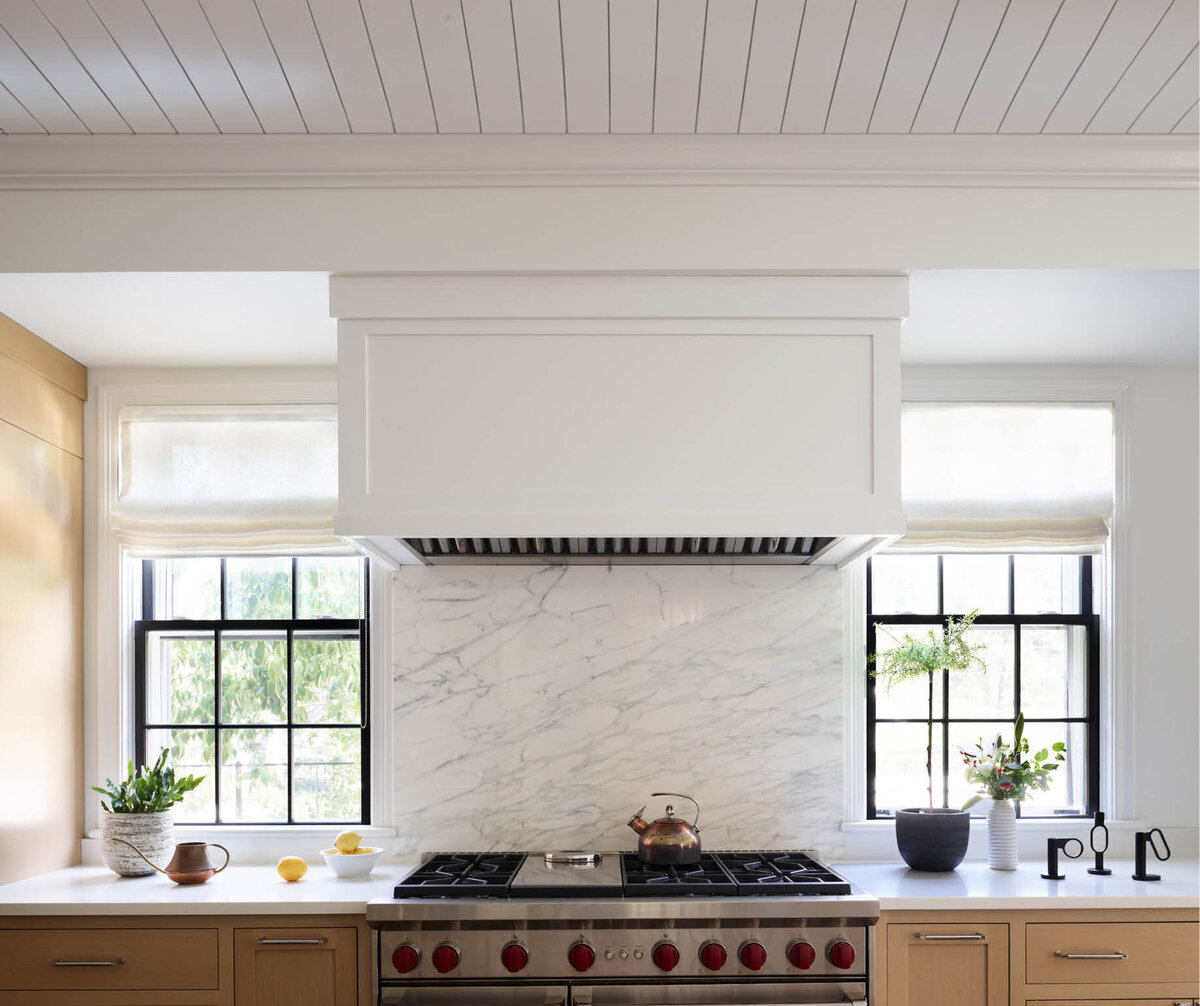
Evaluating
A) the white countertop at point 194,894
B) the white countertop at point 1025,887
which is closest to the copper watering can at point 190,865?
the white countertop at point 194,894

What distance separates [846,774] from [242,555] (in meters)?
1.96

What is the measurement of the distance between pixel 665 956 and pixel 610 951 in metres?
0.13

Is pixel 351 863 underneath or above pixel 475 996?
above

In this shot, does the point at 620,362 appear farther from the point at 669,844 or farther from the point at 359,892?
the point at 359,892

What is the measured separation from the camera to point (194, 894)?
9.78ft

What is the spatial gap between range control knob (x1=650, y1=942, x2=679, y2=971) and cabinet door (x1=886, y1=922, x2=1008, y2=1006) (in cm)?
55

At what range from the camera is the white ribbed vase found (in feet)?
10.9

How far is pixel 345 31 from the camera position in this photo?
222 centimetres

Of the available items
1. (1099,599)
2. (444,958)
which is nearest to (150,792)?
(444,958)

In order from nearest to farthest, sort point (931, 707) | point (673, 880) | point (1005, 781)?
point (673, 880), point (1005, 781), point (931, 707)

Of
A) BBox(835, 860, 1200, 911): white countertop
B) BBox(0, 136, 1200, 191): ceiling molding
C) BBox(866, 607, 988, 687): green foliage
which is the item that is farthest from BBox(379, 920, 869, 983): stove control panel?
BBox(0, 136, 1200, 191): ceiling molding

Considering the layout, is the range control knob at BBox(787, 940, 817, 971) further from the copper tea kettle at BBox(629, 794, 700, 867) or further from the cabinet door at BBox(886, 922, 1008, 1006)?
the copper tea kettle at BBox(629, 794, 700, 867)

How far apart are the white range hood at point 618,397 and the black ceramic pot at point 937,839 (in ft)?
3.17

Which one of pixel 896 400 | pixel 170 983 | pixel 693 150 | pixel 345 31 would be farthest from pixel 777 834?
pixel 345 31
